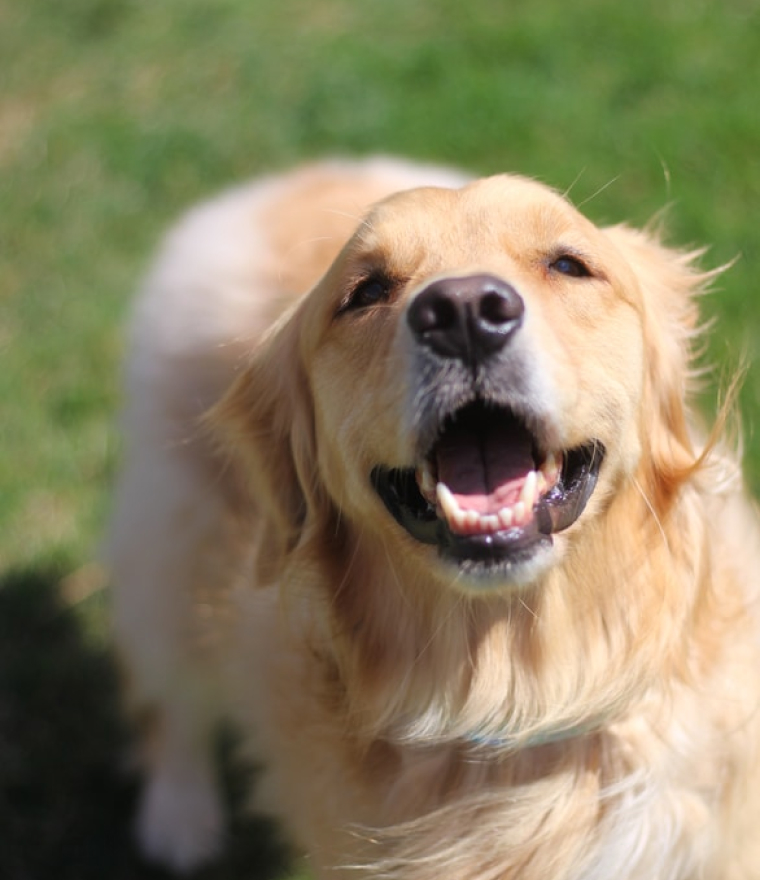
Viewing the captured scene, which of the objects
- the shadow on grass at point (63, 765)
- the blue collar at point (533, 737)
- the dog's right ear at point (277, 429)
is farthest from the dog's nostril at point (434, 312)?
the shadow on grass at point (63, 765)

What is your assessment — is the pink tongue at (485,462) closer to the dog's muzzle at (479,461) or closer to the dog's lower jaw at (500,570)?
the dog's muzzle at (479,461)

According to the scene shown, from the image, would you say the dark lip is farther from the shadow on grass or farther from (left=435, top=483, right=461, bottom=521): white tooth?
the shadow on grass

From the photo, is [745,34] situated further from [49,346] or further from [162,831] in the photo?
[162,831]

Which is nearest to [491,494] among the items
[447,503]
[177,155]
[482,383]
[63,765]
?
[447,503]

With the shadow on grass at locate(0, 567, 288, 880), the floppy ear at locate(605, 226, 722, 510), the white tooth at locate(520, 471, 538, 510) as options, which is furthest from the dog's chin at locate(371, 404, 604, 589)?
the shadow on grass at locate(0, 567, 288, 880)

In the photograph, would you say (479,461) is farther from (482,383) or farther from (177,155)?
(177,155)

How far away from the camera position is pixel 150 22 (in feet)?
23.3

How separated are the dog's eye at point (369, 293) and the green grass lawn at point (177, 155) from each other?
2.34 meters

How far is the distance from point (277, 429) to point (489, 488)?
80 cm

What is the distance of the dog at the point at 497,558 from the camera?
2295 millimetres

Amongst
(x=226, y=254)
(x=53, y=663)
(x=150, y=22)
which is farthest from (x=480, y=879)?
(x=150, y=22)

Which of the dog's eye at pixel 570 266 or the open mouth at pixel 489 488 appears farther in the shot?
the dog's eye at pixel 570 266

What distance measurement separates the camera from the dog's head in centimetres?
223

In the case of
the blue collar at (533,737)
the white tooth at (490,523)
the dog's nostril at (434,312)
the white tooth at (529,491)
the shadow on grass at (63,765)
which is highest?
the dog's nostril at (434,312)
